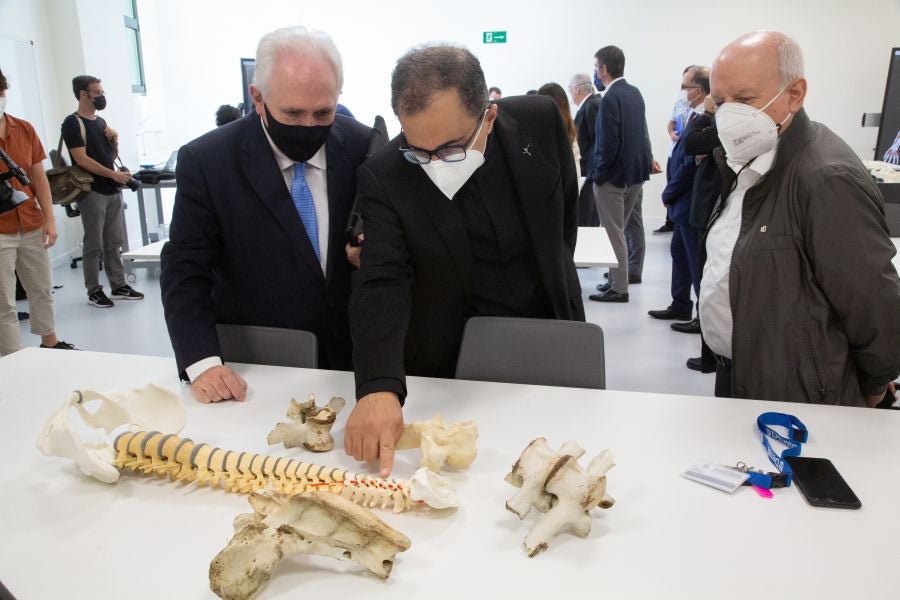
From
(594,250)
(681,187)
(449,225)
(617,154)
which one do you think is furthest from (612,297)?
(449,225)

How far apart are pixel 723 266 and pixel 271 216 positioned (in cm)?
132

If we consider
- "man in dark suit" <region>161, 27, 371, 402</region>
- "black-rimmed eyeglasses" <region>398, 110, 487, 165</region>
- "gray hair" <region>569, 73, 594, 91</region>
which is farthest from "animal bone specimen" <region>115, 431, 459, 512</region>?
"gray hair" <region>569, 73, 594, 91</region>

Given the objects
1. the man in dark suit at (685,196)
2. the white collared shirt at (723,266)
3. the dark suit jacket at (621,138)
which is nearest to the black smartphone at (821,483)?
the white collared shirt at (723,266)

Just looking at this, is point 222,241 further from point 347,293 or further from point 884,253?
point 884,253

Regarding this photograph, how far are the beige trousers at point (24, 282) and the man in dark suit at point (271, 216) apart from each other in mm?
2510

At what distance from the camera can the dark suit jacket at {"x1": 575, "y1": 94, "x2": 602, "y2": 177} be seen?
5926 mm

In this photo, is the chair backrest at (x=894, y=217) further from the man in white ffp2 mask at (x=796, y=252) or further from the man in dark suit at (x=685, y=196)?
the man in white ffp2 mask at (x=796, y=252)

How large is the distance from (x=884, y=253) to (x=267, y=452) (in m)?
1.48

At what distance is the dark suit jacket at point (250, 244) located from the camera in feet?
6.00

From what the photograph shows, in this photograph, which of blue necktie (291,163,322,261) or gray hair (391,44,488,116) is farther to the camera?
blue necktie (291,163,322,261)

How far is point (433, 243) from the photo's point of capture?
67.9 inches

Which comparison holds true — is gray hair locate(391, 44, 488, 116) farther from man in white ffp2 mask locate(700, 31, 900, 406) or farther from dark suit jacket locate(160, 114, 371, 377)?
man in white ffp2 mask locate(700, 31, 900, 406)

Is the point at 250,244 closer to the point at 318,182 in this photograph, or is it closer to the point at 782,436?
the point at 318,182

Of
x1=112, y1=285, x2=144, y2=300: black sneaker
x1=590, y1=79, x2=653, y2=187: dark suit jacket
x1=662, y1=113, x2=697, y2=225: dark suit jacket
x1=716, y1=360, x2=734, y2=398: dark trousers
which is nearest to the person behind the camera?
x1=716, y1=360, x2=734, y2=398: dark trousers
